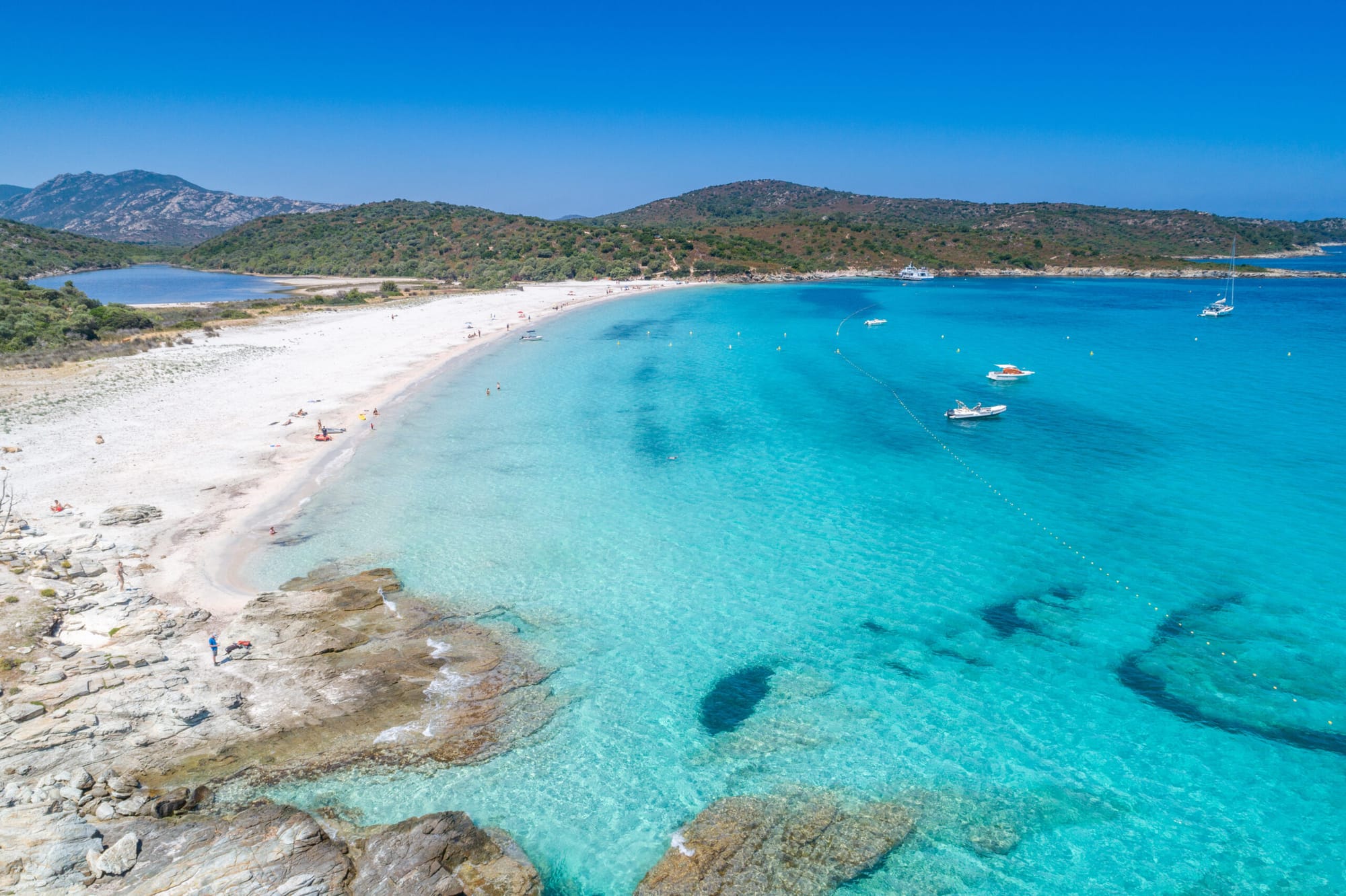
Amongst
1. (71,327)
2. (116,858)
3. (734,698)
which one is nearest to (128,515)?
(116,858)

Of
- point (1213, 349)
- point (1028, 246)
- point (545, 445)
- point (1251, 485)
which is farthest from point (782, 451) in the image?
point (1028, 246)

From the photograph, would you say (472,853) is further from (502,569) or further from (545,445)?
(545,445)

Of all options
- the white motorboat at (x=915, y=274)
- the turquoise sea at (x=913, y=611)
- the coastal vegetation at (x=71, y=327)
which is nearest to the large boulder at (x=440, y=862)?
the turquoise sea at (x=913, y=611)

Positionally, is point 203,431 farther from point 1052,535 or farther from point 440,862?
point 1052,535

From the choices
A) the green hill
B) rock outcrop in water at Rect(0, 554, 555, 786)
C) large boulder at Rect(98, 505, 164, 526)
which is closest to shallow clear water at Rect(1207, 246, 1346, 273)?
rock outcrop in water at Rect(0, 554, 555, 786)

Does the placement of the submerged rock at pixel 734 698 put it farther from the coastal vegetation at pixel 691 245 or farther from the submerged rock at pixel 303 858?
the coastal vegetation at pixel 691 245

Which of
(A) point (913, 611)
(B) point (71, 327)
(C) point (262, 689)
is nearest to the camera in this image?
(C) point (262, 689)
